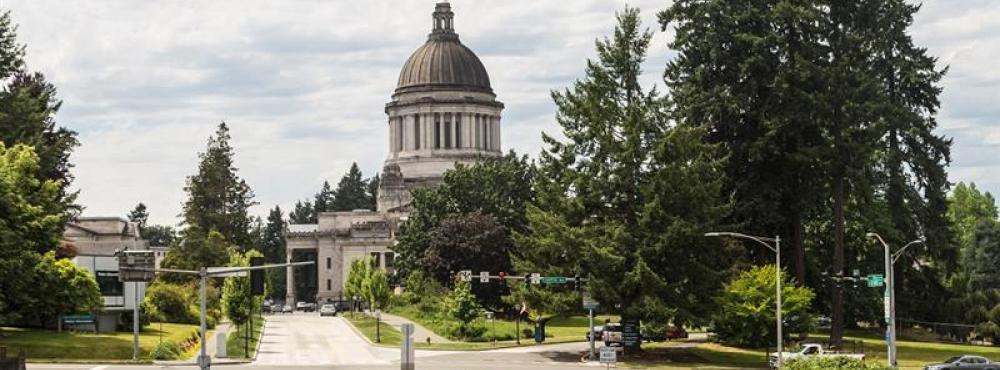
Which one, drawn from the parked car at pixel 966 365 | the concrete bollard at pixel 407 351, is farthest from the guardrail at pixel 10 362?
the parked car at pixel 966 365

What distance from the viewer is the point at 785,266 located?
79.1 metres

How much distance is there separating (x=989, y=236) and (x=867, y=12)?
56.6m

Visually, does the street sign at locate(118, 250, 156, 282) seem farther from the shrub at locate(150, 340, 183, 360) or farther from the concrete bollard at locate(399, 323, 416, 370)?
the concrete bollard at locate(399, 323, 416, 370)

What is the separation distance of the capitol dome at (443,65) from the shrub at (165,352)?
113 m

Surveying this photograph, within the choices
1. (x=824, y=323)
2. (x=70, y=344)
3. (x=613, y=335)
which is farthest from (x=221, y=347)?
(x=824, y=323)

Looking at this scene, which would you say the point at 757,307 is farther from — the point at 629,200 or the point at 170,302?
the point at 170,302

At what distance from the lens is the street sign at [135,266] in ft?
165

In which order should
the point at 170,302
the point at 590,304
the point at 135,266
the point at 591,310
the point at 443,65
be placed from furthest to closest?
the point at 443,65 → the point at 170,302 → the point at 590,304 → the point at 591,310 → the point at 135,266

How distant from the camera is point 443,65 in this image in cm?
18112

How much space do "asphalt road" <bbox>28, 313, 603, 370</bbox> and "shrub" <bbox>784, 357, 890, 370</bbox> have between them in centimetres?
1552

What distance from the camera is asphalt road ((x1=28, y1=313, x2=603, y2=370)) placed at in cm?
6175

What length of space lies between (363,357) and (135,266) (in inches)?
804

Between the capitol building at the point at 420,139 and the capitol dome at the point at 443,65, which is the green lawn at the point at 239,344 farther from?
the capitol dome at the point at 443,65

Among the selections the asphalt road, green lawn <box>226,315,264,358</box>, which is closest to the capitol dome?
green lawn <box>226,315,264,358</box>
